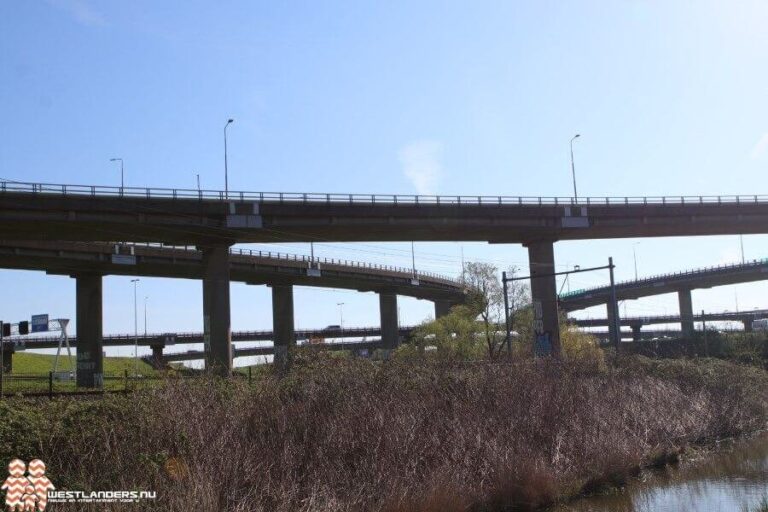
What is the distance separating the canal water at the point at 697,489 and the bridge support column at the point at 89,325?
64172 mm

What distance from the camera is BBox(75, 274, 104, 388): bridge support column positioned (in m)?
76.8

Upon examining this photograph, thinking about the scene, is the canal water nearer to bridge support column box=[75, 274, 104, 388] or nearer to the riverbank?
the riverbank

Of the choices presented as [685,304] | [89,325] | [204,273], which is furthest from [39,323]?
[685,304]

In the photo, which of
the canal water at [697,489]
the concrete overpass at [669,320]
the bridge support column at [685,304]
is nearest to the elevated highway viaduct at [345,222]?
the canal water at [697,489]

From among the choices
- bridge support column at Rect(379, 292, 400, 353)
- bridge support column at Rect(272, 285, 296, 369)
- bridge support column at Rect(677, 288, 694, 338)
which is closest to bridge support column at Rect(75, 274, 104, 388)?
bridge support column at Rect(272, 285, 296, 369)

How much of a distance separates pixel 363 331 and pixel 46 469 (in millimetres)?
Answer: 145336

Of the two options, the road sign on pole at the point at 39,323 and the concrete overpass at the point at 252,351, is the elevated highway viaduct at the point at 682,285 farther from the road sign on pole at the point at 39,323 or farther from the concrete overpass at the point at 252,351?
the road sign on pole at the point at 39,323

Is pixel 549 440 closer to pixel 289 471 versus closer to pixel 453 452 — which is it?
pixel 453 452

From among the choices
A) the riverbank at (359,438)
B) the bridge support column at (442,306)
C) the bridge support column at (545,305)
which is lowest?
the riverbank at (359,438)

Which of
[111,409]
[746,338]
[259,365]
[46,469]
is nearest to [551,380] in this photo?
[259,365]

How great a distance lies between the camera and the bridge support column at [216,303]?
204 feet

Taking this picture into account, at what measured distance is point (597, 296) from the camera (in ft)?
441

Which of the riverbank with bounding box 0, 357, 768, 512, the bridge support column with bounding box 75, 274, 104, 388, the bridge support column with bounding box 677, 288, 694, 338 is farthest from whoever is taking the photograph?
the bridge support column with bounding box 677, 288, 694, 338

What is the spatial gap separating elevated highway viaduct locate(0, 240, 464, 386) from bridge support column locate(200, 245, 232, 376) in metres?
0.08
